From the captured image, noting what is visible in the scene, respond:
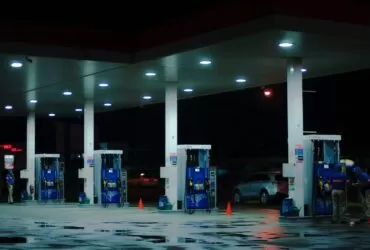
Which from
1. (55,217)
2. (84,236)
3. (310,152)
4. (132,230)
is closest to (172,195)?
(55,217)

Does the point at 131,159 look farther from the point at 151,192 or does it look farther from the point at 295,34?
the point at 295,34

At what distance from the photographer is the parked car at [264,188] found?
34500mm

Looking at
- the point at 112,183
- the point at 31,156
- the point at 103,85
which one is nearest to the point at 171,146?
the point at 103,85

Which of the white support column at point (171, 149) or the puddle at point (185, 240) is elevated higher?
the white support column at point (171, 149)

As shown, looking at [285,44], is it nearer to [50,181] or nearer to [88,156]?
[88,156]

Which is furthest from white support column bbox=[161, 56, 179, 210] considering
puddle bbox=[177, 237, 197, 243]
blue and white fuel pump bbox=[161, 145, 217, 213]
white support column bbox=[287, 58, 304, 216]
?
puddle bbox=[177, 237, 197, 243]

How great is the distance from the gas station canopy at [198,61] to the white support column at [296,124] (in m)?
0.53

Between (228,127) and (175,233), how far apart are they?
4714 centimetres

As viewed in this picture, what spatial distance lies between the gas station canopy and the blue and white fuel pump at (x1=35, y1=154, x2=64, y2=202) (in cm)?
612

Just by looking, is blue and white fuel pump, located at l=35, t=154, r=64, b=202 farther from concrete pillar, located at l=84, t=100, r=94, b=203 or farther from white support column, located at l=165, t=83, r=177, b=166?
white support column, located at l=165, t=83, r=177, b=166

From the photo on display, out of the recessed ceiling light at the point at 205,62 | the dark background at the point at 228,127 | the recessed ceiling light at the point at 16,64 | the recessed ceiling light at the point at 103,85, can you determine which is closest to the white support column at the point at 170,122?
the recessed ceiling light at the point at 103,85

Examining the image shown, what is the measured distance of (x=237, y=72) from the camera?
25.3 m

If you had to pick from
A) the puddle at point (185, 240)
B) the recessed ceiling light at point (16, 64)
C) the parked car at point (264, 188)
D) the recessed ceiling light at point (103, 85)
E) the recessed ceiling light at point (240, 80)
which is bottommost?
the puddle at point (185, 240)

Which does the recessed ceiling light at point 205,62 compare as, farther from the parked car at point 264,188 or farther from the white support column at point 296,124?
the parked car at point 264,188
